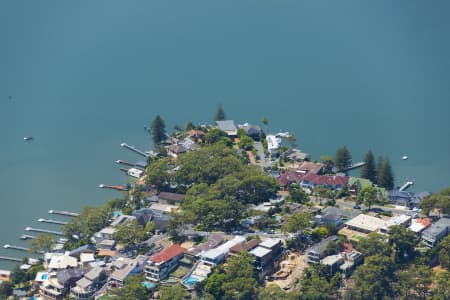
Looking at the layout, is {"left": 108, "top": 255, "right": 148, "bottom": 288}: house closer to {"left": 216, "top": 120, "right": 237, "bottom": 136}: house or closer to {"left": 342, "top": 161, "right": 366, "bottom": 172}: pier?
{"left": 342, "top": 161, "right": 366, "bottom": 172}: pier

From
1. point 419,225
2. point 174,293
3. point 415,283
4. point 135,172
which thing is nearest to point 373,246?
point 415,283

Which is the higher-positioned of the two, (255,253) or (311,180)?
(311,180)

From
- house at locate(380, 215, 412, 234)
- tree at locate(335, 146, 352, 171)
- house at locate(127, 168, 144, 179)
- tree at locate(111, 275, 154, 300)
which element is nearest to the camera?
tree at locate(111, 275, 154, 300)

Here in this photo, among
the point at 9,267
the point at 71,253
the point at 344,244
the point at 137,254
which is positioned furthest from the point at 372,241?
the point at 9,267

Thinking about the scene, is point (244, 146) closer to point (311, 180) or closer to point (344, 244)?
point (311, 180)

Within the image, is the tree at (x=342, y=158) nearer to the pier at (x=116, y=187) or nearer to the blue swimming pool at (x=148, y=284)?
the pier at (x=116, y=187)

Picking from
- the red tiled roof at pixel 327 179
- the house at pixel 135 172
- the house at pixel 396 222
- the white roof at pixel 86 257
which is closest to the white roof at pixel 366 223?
the house at pixel 396 222

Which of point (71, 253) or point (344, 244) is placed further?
point (71, 253)

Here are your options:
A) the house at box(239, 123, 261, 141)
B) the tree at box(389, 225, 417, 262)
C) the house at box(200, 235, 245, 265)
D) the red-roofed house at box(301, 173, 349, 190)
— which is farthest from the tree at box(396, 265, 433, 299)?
the house at box(239, 123, 261, 141)
